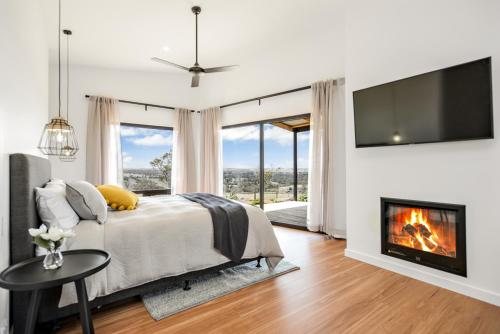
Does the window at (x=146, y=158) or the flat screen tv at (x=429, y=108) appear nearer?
the flat screen tv at (x=429, y=108)

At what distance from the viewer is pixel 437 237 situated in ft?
8.38

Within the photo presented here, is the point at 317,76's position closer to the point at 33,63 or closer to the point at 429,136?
the point at 429,136

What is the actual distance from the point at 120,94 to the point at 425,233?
5594 millimetres

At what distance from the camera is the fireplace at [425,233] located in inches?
94.0

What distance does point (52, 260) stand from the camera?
1.55 meters

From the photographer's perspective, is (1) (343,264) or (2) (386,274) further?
(1) (343,264)

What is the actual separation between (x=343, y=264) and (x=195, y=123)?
4.66 meters

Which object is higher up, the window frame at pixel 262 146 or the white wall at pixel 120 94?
the white wall at pixel 120 94

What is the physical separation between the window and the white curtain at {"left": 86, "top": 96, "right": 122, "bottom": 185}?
32cm

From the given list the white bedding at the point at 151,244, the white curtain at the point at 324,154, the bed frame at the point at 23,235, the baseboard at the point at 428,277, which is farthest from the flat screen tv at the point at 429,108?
the bed frame at the point at 23,235

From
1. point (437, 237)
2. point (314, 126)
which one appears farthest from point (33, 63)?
point (437, 237)

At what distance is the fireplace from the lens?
2389mm

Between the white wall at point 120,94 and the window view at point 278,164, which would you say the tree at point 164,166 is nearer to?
the white wall at point 120,94

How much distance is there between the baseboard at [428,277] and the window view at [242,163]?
260 cm
